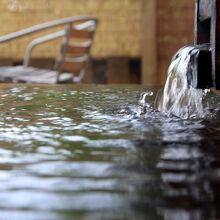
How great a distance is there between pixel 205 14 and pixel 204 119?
0.50 m

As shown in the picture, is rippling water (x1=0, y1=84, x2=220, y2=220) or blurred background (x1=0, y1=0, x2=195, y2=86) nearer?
rippling water (x1=0, y1=84, x2=220, y2=220)

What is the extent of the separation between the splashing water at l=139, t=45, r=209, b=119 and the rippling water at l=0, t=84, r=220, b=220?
15 centimetres

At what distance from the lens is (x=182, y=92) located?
3.87 ft

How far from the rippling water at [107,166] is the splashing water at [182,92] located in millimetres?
151

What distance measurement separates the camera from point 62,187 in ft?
1.28

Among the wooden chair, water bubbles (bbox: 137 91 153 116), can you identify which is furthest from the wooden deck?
water bubbles (bbox: 137 91 153 116)

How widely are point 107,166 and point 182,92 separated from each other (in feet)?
2.48

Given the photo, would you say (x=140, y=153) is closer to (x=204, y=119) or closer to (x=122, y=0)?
(x=204, y=119)

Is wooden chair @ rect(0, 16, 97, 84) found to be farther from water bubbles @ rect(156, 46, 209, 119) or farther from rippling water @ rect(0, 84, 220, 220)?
rippling water @ rect(0, 84, 220, 220)

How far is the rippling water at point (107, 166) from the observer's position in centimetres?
34

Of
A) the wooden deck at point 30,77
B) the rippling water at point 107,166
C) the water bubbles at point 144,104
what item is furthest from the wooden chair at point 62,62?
the rippling water at point 107,166

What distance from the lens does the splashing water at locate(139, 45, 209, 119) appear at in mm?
1026

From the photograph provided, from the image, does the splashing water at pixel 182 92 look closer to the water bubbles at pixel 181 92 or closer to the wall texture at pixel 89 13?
the water bubbles at pixel 181 92

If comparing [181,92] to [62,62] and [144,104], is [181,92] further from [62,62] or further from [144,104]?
[62,62]
